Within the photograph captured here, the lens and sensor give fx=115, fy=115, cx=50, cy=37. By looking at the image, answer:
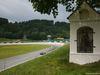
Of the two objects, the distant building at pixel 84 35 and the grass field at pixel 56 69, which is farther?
the distant building at pixel 84 35

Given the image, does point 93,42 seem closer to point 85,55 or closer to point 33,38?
point 85,55

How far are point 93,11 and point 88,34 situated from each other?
212 cm

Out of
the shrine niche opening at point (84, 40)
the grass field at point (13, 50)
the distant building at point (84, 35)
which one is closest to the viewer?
the distant building at point (84, 35)

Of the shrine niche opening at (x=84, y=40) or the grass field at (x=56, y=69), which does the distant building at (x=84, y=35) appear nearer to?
the shrine niche opening at (x=84, y=40)

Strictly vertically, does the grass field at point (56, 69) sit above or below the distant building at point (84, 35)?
below

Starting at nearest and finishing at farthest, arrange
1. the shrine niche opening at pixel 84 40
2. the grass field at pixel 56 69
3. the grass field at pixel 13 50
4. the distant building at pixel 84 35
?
1. the grass field at pixel 56 69
2. the distant building at pixel 84 35
3. the shrine niche opening at pixel 84 40
4. the grass field at pixel 13 50

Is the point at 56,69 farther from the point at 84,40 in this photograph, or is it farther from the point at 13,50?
the point at 13,50

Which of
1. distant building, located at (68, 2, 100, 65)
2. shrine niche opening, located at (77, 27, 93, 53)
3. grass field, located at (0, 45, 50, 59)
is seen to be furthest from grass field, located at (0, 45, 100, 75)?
grass field, located at (0, 45, 50, 59)

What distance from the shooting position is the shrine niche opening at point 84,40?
396 inches

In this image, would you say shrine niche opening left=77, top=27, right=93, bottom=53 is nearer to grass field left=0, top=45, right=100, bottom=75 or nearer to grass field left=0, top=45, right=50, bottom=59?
grass field left=0, top=45, right=100, bottom=75

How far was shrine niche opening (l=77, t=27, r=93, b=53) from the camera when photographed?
33.0 feet

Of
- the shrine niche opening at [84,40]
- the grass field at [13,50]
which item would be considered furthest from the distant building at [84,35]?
the grass field at [13,50]

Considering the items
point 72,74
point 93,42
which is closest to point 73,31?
point 93,42

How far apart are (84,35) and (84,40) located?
460 mm
